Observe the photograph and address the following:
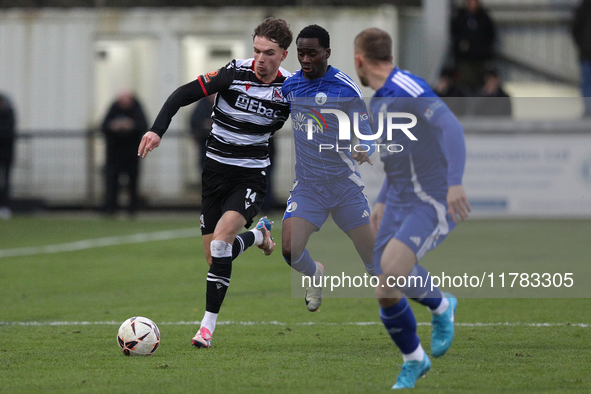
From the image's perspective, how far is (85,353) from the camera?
6387 millimetres

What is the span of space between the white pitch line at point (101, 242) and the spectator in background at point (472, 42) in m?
6.26

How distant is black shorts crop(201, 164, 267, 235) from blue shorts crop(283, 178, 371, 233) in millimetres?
293

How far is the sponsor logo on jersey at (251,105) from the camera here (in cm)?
695

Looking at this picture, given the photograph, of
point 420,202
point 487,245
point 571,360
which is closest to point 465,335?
point 571,360

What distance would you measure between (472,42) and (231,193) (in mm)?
11719

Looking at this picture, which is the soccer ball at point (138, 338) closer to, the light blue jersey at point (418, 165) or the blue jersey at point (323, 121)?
the blue jersey at point (323, 121)

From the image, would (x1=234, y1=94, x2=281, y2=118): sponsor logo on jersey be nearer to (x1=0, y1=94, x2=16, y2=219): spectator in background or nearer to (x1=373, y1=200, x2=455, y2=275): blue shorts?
(x1=373, y1=200, x2=455, y2=275): blue shorts

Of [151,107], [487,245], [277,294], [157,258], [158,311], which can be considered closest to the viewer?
[158,311]

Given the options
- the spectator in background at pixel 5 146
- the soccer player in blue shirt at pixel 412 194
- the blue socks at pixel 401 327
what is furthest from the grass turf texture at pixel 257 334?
the spectator in background at pixel 5 146

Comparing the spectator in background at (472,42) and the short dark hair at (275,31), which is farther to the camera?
the spectator in background at (472,42)

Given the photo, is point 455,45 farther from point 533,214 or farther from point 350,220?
point 350,220

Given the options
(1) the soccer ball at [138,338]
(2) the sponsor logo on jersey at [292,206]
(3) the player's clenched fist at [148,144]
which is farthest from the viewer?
(2) the sponsor logo on jersey at [292,206]

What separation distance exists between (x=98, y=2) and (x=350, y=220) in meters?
14.4

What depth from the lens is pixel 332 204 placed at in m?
7.05
